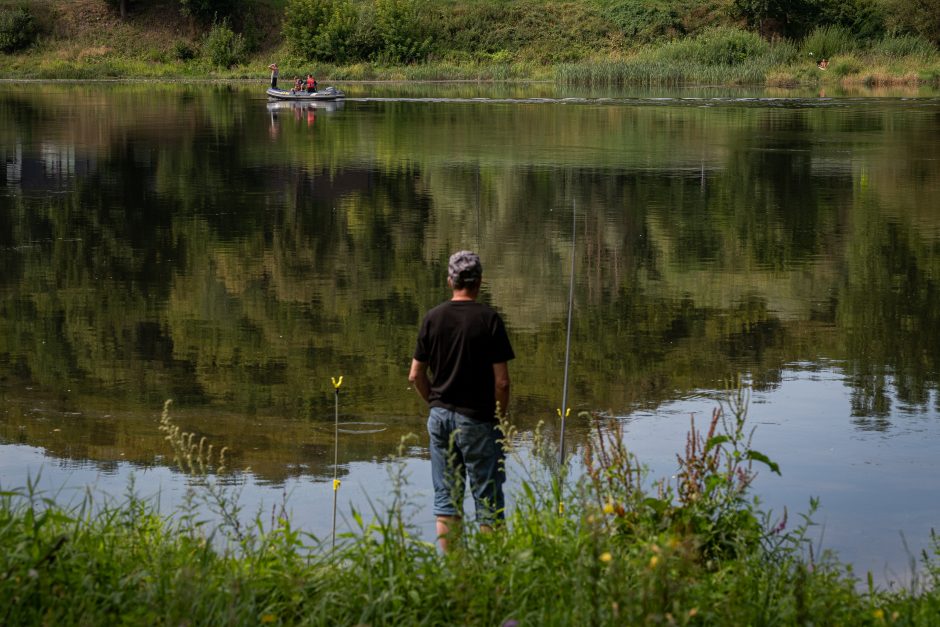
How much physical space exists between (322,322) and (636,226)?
801 centimetres

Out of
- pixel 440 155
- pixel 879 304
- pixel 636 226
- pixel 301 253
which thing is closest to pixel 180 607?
pixel 879 304

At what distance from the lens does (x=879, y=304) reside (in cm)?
1542

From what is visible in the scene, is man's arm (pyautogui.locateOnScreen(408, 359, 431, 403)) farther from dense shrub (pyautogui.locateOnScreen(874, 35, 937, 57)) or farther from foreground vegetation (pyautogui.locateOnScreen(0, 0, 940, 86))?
dense shrub (pyautogui.locateOnScreen(874, 35, 937, 57))

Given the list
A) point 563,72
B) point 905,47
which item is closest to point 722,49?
point 563,72

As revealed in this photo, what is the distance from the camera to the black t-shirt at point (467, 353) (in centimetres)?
754

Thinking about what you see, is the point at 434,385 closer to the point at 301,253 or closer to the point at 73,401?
the point at 73,401

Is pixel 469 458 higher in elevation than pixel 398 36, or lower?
lower

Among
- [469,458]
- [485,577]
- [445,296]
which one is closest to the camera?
[485,577]

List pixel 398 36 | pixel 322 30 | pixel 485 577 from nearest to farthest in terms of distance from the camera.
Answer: pixel 485 577 → pixel 398 36 → pixel 322 30

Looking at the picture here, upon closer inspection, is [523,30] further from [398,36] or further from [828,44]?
[828,44]

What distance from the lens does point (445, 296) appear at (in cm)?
1584

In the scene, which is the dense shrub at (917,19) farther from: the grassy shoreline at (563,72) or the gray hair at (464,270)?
the gray hair at (464,270)

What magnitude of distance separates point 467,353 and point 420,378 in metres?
0.43

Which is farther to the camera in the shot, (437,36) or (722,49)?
(437,36)
